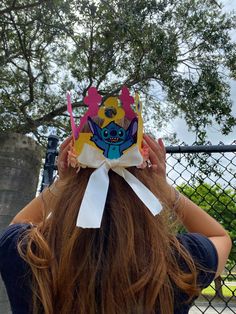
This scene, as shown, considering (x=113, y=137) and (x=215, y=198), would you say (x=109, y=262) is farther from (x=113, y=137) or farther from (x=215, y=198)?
(x=215, y=198)

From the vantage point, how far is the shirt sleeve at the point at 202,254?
0.91 metres

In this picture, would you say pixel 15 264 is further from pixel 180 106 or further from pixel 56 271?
pixel 180 106

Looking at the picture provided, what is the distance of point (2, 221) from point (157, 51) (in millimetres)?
4188

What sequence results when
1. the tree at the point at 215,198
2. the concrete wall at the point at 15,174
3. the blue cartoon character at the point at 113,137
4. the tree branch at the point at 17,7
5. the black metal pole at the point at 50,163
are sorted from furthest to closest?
the tree branch at the point at 17,7 → the tree at the point at 215,198 → the concrete wall at the point at 15,174 → the black metal pole at the point at 50,163 → the blue cartoon character at the point at 113,137

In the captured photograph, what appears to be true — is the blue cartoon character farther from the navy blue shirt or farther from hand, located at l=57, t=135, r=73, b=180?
the navy blue shirt

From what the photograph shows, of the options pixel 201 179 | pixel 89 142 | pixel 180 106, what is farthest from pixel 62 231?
pixel 180 106

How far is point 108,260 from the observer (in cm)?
86

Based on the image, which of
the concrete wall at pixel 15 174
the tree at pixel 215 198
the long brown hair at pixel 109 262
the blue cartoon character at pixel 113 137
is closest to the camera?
the long brown hair at pixel 109 262

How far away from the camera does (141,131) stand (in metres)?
0.96

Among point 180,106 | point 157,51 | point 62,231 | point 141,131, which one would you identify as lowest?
point 62,231

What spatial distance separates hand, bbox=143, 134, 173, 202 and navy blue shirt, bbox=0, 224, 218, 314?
13 cm

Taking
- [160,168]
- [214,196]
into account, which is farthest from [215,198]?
[160,168]

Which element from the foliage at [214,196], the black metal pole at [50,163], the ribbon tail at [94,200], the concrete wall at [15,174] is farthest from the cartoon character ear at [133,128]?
the concrete wall at [15,174]

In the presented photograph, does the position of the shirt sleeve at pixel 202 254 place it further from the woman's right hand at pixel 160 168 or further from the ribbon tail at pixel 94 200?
the ribbon tail at pixel 94 200
